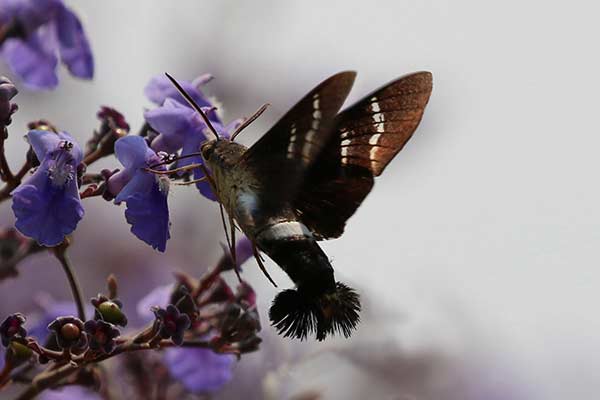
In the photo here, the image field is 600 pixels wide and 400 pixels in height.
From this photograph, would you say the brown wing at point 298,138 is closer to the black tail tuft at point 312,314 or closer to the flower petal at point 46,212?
the black tail tuft at point 312,314

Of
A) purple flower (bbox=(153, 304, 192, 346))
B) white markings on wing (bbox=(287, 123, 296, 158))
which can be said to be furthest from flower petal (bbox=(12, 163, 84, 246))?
white markings on wing (bbox=(287, 123, 296, 158))

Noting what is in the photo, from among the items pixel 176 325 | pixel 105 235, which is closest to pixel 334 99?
pixel 176 325

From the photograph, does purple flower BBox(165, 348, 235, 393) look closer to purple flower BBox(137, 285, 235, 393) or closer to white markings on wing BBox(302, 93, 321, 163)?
purple flower BBox(137, 285, 235, 393)

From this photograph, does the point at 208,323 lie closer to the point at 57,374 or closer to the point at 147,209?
the point at 57,374

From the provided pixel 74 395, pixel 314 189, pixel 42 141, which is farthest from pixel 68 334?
pixel 74 395

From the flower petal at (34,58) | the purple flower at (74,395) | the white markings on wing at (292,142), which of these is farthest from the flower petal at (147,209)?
the purple flower at (74,395)
